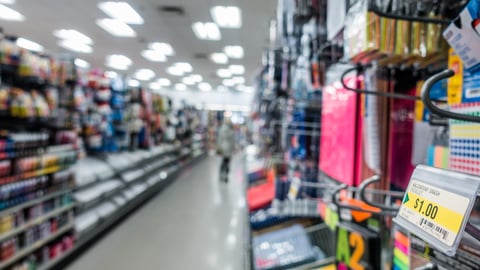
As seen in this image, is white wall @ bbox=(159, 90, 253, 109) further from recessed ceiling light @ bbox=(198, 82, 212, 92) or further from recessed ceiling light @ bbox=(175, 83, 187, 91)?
recessed ceiling light @ bbox=(175, 83, 187, 91)

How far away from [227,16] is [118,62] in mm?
6917

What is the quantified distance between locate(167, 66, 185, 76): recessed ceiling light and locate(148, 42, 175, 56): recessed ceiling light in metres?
2.62

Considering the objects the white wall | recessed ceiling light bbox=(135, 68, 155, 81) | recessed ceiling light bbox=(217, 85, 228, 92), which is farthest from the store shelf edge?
the white wall

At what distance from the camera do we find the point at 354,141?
4.73 ft

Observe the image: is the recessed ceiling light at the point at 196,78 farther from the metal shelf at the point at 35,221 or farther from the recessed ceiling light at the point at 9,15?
the metal shelf at the point at 35,221

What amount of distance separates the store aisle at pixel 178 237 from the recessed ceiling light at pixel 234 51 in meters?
4.27

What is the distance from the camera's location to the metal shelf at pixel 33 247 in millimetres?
2578

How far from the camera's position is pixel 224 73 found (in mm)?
13898

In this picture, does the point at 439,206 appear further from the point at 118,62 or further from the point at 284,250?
the point at 118,62

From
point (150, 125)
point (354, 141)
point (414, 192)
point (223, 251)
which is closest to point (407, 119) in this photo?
point (354, 141)

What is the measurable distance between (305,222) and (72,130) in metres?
2.70

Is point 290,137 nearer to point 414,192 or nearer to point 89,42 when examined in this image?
point 414,192

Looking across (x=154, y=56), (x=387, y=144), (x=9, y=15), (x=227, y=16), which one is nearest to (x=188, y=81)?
(x=154, y=56)

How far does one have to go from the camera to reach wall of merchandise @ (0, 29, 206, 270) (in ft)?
8.78
